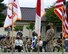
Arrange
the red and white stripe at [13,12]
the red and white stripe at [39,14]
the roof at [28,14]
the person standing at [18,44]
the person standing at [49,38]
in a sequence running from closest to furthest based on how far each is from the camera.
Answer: the red and white stripe at [39,14], the red and white stripe at [13,12], the person standing at [49,38], the person standing at [18,44], the roof at [28,14]

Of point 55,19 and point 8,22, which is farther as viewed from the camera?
point 55,19

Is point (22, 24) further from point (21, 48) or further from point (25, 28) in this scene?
point (21, 48)

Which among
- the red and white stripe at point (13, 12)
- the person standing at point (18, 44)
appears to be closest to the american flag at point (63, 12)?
the red and white stripe at point (13, 12)

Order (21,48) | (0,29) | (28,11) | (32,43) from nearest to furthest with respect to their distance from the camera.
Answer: (21,48)
(32,43)
(0,29)
(28,11)

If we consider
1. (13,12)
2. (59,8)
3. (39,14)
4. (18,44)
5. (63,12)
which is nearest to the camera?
(39,14)

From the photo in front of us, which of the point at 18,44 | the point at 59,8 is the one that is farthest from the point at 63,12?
the point at 18,44

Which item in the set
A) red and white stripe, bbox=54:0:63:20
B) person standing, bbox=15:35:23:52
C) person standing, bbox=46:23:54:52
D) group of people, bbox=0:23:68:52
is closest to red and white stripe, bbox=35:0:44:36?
red and white stripe, bbox=54:0:63:20

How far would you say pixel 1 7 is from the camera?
156ft

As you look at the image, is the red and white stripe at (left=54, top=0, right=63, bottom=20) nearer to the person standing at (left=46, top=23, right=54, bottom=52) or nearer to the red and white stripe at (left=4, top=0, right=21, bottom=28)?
the red and white stripe at (left=4, top=0, right=21, bottom=28)

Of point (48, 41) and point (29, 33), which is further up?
point (48, 41)

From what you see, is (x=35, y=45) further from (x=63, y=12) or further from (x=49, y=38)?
(x=63, y=12)

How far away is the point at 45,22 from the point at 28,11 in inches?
253

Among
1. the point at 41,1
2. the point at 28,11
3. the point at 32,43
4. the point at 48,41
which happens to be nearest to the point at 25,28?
the point at 28,11

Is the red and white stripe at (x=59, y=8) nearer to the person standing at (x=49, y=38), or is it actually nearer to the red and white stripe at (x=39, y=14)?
the red and white stripe at (x=39, y=14)
